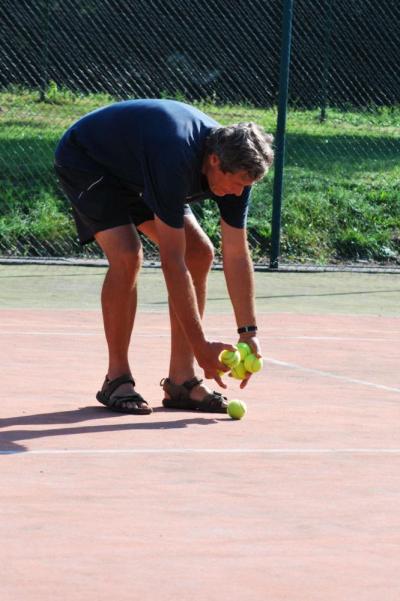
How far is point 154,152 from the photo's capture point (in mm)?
5953

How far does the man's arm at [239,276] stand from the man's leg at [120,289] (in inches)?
15.3

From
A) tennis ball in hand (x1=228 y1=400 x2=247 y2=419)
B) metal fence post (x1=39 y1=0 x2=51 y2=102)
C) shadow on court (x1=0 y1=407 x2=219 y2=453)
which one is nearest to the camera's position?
shadow on court (x1=0 y1=407 x2=219 y2=453)

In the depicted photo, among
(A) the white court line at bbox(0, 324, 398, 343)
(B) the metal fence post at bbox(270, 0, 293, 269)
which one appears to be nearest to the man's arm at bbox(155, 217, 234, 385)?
(A) the white court line at bbox(0, 324, 398, 343)

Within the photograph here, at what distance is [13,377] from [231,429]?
1.54m

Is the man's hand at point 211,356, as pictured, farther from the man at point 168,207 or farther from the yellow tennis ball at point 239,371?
the yellow tennis ball at point 239,371

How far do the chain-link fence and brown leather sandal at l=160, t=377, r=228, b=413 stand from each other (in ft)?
22.0

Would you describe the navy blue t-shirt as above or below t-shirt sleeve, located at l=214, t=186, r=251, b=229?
above

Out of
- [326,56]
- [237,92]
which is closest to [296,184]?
[237,92]

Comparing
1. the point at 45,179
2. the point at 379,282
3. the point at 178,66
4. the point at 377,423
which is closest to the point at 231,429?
the point at 377,423

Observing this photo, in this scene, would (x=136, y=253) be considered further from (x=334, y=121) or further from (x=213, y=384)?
(x=334, y=121)

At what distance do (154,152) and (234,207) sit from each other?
0.52m

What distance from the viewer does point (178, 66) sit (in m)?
16.1

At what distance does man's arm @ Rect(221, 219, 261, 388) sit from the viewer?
249 inches

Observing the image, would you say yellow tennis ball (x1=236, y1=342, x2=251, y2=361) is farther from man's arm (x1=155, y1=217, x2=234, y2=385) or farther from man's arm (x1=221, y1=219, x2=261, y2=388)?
man's arm (x1=155, y1=217, x2=234, y2=385)
